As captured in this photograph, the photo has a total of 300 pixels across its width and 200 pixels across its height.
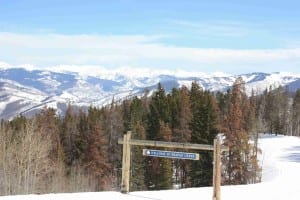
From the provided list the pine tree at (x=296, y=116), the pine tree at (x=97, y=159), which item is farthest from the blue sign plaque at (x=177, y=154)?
the pine tree at (x=296, y=116)

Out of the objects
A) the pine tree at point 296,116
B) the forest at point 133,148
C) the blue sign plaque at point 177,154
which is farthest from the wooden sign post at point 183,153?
the pine tree at point 296,116

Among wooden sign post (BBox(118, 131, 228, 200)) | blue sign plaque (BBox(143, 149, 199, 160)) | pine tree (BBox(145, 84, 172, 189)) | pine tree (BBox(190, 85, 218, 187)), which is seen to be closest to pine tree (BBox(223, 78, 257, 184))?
pine tree (BBox(190, 85, 218, 187))

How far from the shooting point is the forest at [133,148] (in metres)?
49.7

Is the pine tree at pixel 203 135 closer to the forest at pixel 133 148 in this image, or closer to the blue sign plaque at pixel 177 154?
the forest at pixel 133 148

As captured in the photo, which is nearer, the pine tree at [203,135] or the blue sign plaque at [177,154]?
the blue sign plaque at [177,154]

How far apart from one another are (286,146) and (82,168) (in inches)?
1609

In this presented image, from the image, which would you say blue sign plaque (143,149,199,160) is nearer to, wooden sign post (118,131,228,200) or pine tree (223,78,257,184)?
wooden sign post (118,131,228,200)

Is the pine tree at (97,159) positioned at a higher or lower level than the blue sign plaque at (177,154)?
lower

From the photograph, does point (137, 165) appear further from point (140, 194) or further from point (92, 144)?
point (140, 194)

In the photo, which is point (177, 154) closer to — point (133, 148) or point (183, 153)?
point (183, 153)

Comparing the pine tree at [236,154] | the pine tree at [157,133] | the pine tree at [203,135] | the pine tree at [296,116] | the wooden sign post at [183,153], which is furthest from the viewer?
the pine tree at [296,116]

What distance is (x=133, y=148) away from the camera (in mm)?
62688

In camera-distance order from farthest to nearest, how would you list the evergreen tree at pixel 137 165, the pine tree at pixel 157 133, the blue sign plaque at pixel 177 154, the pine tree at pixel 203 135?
the evergreen tree at pixel 137 165
the pine tree at pixel 157 133
the pine tree at pixel 203 135
the blue sign plaque at pixel 177 154

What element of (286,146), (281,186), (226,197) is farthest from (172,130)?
(226,197)
